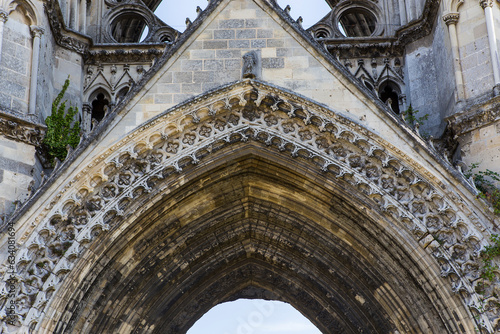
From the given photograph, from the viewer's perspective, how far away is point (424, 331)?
1411 centimetres

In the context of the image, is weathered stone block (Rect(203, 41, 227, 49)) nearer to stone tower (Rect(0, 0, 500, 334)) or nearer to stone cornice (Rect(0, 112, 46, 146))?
stone tower (Rect(0, 0, 500, 334))

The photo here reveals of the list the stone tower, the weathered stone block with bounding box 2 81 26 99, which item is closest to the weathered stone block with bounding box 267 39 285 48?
the stone tower

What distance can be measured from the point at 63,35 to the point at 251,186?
14.8 ft

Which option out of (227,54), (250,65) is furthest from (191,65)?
(250,65)

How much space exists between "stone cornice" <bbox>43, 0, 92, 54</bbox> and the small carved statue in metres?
3.57

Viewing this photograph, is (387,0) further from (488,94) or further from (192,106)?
(192,106)

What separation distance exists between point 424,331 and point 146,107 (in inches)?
216

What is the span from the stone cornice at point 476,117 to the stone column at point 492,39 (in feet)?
0.88

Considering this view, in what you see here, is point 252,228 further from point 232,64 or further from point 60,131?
point 60,131

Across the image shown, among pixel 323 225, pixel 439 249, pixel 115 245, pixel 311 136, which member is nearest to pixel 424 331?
pixel 439 249

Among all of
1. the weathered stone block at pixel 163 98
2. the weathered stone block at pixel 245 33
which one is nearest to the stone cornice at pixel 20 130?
the weathered stone block at pixel 163 98

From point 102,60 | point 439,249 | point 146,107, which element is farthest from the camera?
point 102,60

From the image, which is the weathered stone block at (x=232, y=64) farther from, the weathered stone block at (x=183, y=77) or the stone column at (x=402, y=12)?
the stone column at (x=402, y=12)

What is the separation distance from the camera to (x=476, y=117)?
14.5 metres
